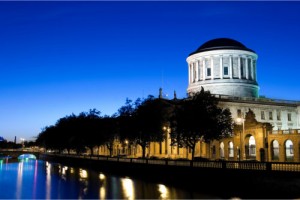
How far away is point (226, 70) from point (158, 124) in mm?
44970

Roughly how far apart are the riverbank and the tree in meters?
7.91

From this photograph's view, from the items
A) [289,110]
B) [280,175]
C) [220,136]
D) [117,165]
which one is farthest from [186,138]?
[289,110]

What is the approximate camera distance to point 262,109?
95.7 metres

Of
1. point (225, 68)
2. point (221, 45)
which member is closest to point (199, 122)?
point (225, 68)

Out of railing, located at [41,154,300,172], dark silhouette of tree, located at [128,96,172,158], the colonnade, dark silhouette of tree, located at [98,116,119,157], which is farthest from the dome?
railing, located at [41,154,300,172]

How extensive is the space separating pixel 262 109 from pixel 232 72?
16154 millimetres

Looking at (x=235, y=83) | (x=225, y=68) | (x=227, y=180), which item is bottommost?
(x=227, y=180)

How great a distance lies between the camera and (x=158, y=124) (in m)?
69.6

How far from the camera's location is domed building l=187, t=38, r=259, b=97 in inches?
4181

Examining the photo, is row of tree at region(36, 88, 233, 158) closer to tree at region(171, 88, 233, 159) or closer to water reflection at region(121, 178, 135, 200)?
tree at region(171, 88, 233, 159)

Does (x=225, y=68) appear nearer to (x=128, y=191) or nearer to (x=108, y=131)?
(x=108, y=131)

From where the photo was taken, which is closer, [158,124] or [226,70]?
[158,124]

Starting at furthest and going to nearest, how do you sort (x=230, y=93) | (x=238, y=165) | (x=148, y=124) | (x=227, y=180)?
(x=230, y=93)
(x=148, y=124)
(x=238, y=165)
(x=227, y=180)

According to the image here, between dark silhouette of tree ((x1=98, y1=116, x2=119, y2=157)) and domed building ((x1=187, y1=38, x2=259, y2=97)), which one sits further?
domed building ((x1=187, y1=38, x2=259, y2=97))
